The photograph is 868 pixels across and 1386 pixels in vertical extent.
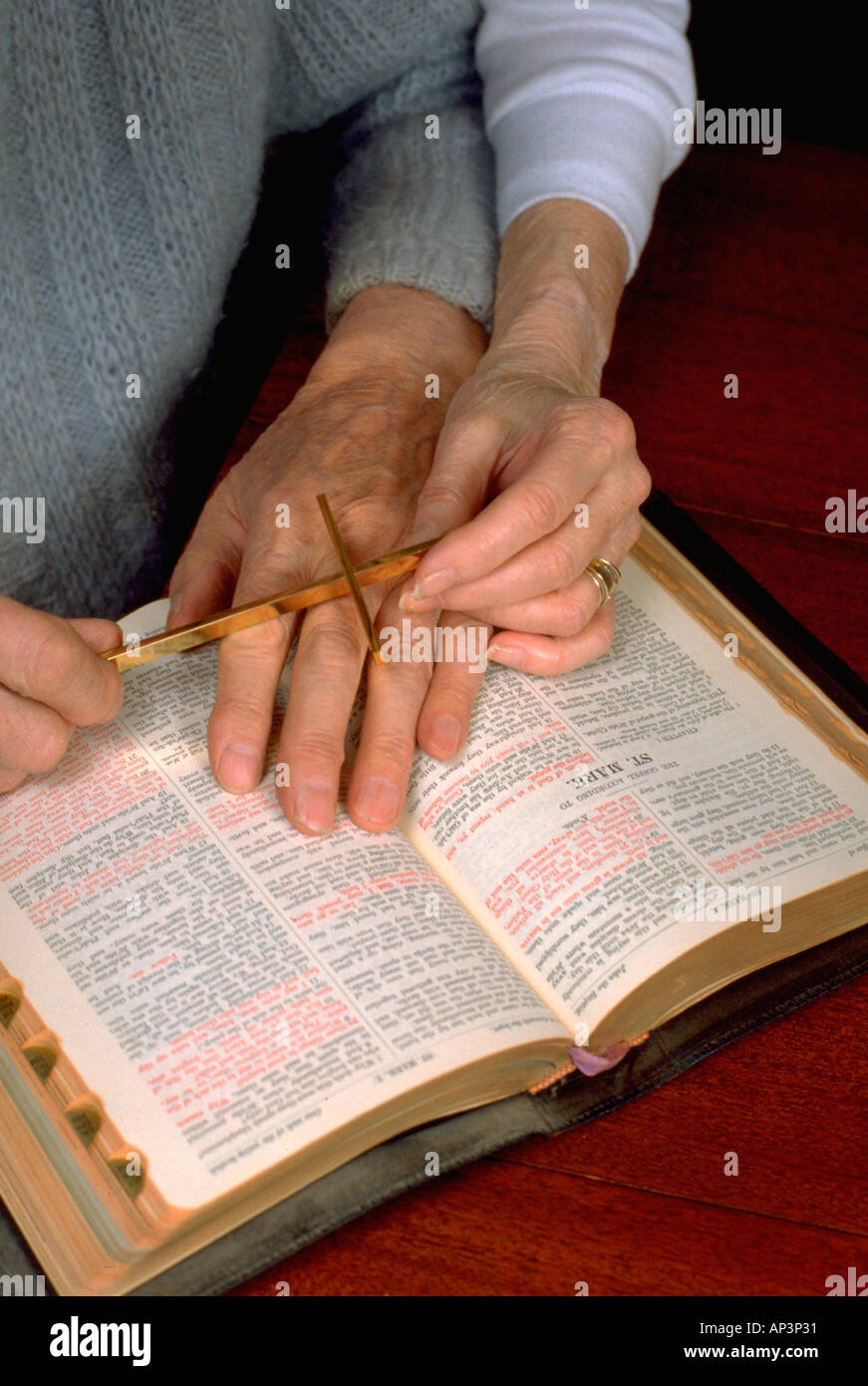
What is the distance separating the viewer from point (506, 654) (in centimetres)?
83

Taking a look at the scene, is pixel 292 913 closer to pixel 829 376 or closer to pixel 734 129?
pixel 829 376

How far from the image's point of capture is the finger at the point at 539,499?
29.5 inches

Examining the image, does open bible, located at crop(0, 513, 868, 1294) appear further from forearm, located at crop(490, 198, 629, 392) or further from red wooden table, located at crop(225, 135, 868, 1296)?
forearm, located at crop(490, 198, 629, 392)

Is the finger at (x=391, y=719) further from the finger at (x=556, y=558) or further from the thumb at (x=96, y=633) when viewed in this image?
the thumb at (x=96, y=633)

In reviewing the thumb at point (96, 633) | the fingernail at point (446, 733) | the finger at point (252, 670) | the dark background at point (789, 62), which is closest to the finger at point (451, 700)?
the fingernail at point (446, 733)

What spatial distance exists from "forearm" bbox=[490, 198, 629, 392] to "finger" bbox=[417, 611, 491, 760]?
0.23 meters

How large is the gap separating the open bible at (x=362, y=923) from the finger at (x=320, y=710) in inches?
0.8

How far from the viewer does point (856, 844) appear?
753 millimetres

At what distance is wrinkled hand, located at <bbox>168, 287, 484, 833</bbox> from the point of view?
740mm

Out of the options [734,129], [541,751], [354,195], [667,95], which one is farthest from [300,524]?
[734,129]

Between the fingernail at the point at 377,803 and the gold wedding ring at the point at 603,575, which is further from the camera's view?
the gold wedding ring at the point at 603,575

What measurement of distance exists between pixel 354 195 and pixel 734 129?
600 mm

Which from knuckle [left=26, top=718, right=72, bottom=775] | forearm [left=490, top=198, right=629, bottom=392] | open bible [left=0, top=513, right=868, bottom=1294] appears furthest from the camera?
forearm [left=490, top=198, right=629, bottom=392]

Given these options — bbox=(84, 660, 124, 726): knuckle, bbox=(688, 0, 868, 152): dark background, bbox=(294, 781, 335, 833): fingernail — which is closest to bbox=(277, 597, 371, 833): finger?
bbox=(294, 781, 335, 833): fingernail
